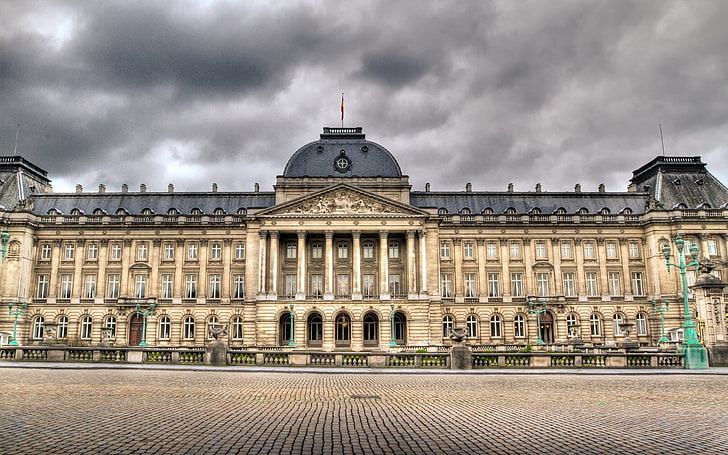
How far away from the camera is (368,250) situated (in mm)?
64562

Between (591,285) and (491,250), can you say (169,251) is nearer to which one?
(491,250)

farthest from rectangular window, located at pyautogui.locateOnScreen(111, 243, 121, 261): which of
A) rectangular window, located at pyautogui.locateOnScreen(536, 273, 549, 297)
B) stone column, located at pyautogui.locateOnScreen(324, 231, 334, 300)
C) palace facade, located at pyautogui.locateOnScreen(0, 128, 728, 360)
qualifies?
rectangular window, located at pyautogui.locateOnScreen(536, 273, 549, 297)

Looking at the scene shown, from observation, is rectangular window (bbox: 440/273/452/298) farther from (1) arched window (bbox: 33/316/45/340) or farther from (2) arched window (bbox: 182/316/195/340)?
(1) arched window (bbox: 33/316/45/340)

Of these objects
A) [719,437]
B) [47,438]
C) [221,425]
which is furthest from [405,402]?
[47,438]

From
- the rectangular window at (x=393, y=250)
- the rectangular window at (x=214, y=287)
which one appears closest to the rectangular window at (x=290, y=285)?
the rectangular window at (x=214, y=287)

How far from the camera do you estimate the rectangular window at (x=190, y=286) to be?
212ft

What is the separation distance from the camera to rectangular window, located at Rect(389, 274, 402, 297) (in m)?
63.6

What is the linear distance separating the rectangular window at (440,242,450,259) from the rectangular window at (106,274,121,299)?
36.2 meters

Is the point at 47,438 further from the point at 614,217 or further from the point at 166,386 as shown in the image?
the point at 614,217

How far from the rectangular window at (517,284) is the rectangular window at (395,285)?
12759mm

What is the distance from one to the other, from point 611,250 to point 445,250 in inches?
739

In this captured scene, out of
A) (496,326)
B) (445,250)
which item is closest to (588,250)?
(496,326)

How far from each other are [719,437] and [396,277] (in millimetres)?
53414

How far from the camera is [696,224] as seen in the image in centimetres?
6347
